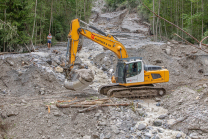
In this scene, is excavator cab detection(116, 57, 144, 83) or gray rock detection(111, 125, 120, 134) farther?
excavator cab detection(116, 57, 144, 83)

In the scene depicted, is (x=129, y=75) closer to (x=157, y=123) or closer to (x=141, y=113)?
(x=141, y=113)

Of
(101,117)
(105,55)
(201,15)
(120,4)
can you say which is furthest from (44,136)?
(120,4)

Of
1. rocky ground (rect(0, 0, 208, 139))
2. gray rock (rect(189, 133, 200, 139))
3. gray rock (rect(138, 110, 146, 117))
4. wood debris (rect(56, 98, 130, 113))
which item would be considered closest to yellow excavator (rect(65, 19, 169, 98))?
rocky ground (rect(0, 0, 208, 139))

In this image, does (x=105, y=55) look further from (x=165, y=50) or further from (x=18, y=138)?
(x=18, y=138)

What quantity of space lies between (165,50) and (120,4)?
94.1ft

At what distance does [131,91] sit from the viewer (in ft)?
32.6

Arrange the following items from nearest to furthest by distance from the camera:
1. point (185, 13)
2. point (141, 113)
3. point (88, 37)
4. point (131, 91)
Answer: point (141, 113) → point (88, 37) → point (131, 91) → point (185, 13)

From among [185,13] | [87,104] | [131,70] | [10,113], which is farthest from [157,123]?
[185,13]

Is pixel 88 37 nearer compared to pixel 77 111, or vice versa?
pixel 77 111

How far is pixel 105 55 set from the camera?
52.3ft

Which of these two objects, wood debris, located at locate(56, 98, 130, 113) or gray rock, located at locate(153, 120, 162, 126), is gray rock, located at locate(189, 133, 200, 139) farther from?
wood debris, located at locate(56, 98, 130, 113)

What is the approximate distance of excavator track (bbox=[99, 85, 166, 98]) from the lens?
967cm

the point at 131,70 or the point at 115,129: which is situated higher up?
the point at 131,70

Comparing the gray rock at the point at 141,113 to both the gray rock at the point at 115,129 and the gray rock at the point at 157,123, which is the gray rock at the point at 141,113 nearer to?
the gray rock at the point at 157,123
